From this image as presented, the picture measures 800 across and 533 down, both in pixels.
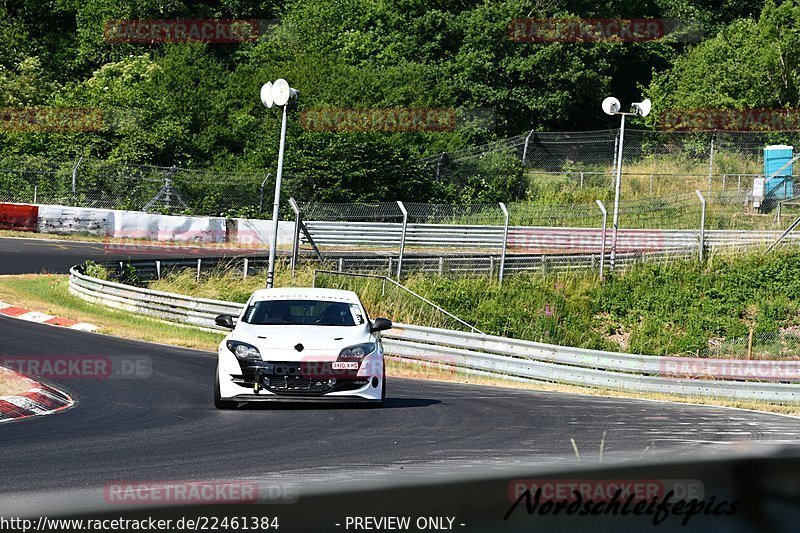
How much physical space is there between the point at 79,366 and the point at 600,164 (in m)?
31.3

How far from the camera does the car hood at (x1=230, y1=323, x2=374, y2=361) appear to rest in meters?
11.4

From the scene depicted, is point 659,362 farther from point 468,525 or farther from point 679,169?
point 679,169

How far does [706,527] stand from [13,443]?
7.86m

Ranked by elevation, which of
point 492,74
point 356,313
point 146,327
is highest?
point 492,74

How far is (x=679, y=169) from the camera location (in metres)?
42.3

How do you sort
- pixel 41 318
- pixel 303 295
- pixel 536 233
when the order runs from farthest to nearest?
1. pixel 536 233
2. pixel 41 318
3. pixel 303 295

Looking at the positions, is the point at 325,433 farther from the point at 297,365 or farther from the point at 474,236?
the point at 474,236

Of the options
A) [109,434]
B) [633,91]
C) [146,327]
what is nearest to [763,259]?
[146,327]

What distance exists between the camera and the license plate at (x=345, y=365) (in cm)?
1151

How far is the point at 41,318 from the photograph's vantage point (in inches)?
883

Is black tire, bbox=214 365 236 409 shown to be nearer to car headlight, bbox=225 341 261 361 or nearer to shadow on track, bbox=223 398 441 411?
shadow on track, bbox=223 398 441 411

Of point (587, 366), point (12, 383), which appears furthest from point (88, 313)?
A: point (12, 383)

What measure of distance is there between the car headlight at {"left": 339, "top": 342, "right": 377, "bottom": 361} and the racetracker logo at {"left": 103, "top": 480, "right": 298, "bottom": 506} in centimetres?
464

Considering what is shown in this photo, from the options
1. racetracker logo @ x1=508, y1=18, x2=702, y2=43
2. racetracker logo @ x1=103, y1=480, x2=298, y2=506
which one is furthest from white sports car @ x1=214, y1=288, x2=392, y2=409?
racetracker logo @ x1=508, y1=18, x2=702, y2=43
